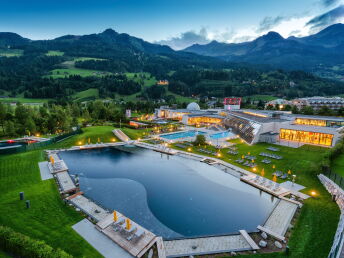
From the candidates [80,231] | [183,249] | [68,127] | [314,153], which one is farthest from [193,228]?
[68,127]

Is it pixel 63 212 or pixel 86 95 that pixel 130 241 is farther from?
pixel 86 95

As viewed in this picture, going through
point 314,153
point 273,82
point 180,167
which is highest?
point 273,82

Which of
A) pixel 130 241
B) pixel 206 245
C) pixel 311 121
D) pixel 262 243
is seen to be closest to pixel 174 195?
pixel 206 245

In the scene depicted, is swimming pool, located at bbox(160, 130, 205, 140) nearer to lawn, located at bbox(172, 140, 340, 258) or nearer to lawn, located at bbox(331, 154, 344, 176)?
lawn, located at bbox(172, 140, 340, 258)

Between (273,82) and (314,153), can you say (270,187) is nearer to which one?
(314,153)

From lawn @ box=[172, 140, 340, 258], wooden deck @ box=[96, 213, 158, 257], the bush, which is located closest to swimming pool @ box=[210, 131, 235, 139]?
lawn @ box=[172, 140, 340, 258]

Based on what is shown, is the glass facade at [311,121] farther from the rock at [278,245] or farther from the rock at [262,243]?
the rock at [262,243]
